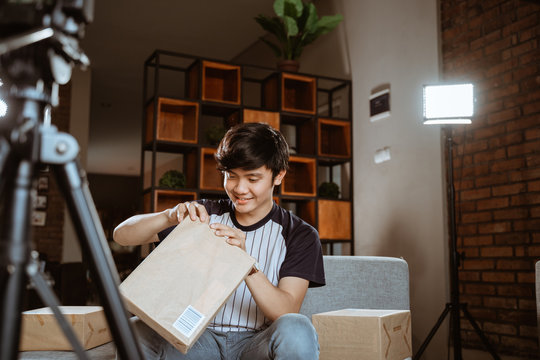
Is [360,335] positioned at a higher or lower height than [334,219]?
lower

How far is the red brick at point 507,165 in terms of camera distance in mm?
2605

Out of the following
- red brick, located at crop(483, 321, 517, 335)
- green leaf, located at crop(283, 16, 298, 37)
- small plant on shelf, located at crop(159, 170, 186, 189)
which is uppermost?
green leaf, located at crop(283, 16, 298, 37)

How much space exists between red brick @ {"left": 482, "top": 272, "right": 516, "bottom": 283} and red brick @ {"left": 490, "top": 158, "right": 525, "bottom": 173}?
53 centimetres

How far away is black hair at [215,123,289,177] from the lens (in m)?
1.55

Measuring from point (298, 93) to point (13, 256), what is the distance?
364 centimetres

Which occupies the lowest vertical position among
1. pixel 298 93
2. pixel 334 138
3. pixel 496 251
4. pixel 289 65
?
pixel 496 251

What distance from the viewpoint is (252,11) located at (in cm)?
489

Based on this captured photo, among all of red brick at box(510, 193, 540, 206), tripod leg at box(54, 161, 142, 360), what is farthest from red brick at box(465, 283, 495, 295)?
tripod leg at box(54, 161, 142, 360)

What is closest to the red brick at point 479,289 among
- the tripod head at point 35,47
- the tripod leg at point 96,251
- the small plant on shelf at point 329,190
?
the small plant on shelf at point 329,190

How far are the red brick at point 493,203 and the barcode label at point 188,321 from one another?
206 centimetres

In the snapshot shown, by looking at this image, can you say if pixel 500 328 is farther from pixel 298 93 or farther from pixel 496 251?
pixel 298 93

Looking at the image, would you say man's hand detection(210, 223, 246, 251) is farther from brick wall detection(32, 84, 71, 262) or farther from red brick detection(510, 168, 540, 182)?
brick wall detection(32, 84, 71, 262)

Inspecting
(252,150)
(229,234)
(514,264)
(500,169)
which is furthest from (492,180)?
(229,234)

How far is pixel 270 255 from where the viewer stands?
1.58 meters
